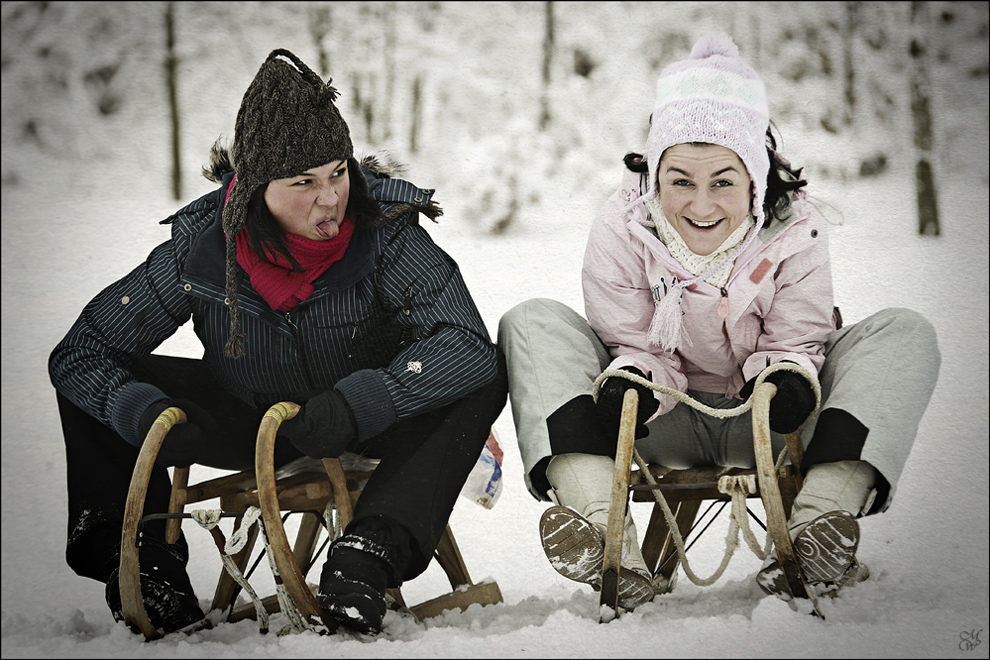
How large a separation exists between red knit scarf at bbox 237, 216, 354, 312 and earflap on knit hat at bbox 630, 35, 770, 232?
514 millimetres

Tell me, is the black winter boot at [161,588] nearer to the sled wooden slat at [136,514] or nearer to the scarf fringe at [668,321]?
the sled wooden slat at [136,514]

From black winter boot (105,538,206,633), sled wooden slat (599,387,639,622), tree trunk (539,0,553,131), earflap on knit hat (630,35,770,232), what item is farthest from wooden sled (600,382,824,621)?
tree trunk (539,0,553,131)

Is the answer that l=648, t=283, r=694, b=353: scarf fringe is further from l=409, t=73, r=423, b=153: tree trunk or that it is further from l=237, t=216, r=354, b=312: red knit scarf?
l=409, t=73, r=423, b=153: tree trunk

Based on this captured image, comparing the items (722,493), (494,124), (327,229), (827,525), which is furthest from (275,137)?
(494,124)

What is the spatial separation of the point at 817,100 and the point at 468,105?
1.17 metres

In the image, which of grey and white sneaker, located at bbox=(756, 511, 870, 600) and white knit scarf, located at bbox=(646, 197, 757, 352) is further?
white knit scarf, located at bbox=(646, 197, 757, 352)

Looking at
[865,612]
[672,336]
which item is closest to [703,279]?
[672,336]

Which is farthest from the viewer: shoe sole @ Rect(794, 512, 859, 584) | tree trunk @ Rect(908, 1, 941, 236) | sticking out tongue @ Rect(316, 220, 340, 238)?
tree trunk @ Rect(908, 1, 941, 236)

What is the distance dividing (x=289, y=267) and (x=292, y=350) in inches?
5.1

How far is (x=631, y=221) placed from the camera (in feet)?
4.90

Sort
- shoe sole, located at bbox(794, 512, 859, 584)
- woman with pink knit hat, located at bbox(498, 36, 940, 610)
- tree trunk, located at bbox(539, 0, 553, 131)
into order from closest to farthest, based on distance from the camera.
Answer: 1. shoe sole, located at bbox(794, 512, 859, 584)
2. woman with pink knit hat, located at bbox(498, 36, 940, 610)
3. tree trunk, located at bbox(539, 0, 553, 131)

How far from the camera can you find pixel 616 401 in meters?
1.35

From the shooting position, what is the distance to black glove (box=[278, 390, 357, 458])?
127cm

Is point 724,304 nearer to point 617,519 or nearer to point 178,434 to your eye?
point 617,519
